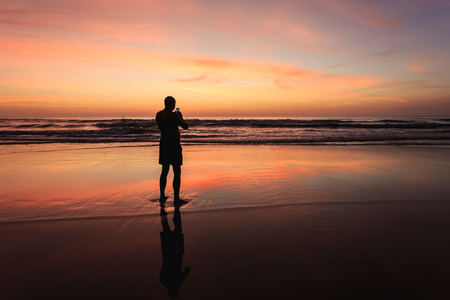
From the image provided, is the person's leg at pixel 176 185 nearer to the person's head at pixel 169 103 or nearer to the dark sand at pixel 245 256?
the dark sand at pixel 245 256

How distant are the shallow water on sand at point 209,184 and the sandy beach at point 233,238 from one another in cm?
5

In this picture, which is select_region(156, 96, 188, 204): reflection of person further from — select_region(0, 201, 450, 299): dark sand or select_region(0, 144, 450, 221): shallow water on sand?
select_region(0, 201, 450, 299): dark sand

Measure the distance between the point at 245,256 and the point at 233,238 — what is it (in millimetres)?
466

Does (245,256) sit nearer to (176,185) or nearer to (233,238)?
(233,238)

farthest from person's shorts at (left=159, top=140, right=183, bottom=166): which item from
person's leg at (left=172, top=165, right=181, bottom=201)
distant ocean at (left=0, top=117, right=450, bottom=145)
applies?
distant ocean at (left=0, top=117, right=450, bottom=145)

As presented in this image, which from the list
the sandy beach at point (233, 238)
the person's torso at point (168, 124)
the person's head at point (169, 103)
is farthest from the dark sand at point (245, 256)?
the person's head at point (169, 103)

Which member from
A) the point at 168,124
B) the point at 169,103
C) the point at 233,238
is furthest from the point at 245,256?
the point at 169,103

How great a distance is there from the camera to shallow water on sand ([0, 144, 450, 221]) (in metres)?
4.71

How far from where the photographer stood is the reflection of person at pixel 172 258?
8.06ft

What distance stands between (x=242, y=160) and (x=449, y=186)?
582 cm

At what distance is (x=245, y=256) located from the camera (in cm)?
292

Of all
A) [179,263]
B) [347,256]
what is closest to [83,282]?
[179,263]

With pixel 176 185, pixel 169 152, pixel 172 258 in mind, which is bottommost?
pixel 172 258

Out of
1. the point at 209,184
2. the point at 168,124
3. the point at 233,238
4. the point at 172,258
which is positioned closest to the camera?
the point at 172,258
